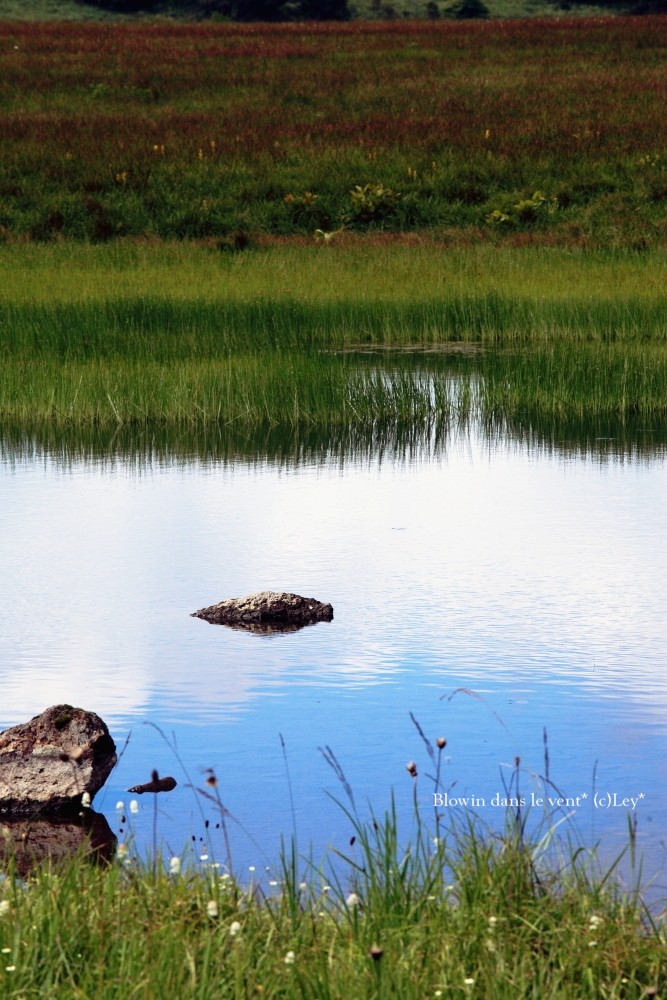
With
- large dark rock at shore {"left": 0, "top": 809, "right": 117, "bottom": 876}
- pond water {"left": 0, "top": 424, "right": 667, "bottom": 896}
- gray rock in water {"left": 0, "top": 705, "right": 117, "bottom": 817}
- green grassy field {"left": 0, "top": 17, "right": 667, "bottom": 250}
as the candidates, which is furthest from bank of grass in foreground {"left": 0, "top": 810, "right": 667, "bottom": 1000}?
green grassy field {"left": 0, "top": 17, "right": 667, "bottom": 250}

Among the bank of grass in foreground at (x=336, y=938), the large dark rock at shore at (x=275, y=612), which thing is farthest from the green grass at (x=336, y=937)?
the large dark rock at shore at (x=275, y=612)

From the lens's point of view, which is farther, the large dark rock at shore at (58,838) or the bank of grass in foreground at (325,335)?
the bank of grass in foreground at (325,335)

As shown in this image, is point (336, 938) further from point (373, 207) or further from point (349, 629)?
point (373, 207)

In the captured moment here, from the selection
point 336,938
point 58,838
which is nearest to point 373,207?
point 58,838

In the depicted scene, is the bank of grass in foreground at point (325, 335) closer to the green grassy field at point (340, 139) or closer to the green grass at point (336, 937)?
the green grassy field at point (340, 139)

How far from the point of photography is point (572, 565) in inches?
343

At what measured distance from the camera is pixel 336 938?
3867mm

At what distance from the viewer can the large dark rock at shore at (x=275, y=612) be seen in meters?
7.68

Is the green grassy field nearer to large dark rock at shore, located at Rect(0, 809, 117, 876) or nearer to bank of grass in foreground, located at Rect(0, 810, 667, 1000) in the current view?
large dark rock at shore, located at Rect(0, 809, 117, 876)

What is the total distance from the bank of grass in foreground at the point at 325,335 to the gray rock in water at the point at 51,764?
27.9 ft

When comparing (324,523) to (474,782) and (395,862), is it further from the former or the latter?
(395,862)

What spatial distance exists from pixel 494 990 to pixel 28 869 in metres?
1.97

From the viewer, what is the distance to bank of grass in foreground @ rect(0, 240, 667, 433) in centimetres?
1436

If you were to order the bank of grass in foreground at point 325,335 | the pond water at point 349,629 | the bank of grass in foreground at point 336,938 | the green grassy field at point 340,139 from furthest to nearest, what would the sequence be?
the green grassy field at point 340,139 < the bank of grass in foreground at point 325,335 < the pond water at point 349,629 < the bank of grass in foreground at point 336,938
